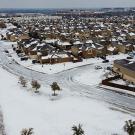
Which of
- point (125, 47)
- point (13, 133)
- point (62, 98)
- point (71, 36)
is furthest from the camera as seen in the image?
point (71, 36)

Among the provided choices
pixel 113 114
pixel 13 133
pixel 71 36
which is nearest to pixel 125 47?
pixel 71 36

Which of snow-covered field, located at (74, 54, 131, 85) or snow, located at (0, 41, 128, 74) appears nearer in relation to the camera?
snow-covered field, located at (74, 54, 131, 85)

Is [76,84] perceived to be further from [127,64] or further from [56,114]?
[56,114]

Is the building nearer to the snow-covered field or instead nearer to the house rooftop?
the house rooftop

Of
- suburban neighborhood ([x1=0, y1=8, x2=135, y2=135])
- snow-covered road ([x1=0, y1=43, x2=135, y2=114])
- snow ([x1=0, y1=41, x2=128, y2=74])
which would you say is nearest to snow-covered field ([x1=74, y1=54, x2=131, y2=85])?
suburban neighborhood ([x1=0, y1=8, x2=135, y2=135])

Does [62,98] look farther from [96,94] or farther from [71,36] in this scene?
[71,36]

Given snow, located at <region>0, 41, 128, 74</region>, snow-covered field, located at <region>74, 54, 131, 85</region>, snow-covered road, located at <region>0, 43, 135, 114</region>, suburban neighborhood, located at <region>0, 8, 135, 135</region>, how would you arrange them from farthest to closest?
snow, located at <region>0, 41, 128, 74</region> → snow-covered field, located at <region>74, 54, 131, 85</region> → snow-covered road, located at <region>0, 43, 135, 114</region> → suburban neighborhood, located at <region>0, 8, 135, 135</region>
